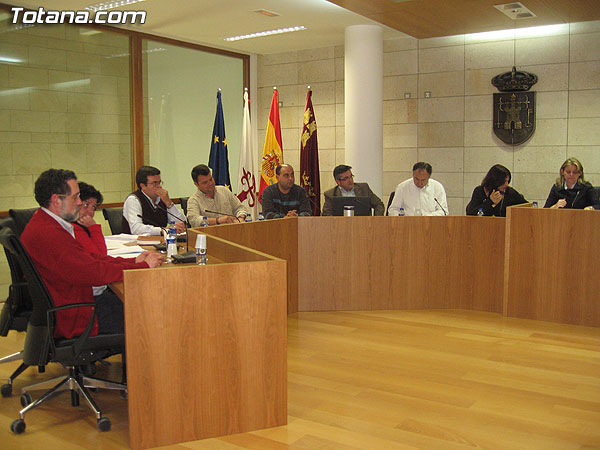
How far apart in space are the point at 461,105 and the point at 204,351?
6149 millimetres

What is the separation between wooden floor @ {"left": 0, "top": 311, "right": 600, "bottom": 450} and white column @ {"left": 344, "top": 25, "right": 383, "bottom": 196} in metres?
3.14

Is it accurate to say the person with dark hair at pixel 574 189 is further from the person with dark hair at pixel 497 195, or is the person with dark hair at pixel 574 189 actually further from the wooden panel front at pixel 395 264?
the wooden panel front at pixel 395 264

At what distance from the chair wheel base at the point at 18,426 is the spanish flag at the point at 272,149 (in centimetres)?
593

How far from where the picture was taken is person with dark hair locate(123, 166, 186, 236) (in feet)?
18.4

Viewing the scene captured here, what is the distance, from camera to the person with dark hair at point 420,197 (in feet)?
22.1

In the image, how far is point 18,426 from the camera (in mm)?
3426

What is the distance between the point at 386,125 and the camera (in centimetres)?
902

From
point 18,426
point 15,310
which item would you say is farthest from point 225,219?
point 18,426

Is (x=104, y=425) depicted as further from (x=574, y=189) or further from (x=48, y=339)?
(x=574, y=189)

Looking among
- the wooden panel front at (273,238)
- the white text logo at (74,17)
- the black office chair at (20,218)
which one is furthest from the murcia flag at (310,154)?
the black office chair at (20,218)

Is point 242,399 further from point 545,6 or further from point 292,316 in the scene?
point 545,6

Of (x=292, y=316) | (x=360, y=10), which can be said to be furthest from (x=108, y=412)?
(x=360, y=10)

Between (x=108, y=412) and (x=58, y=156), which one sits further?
(x=58, y=156)

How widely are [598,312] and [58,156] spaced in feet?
18.8
